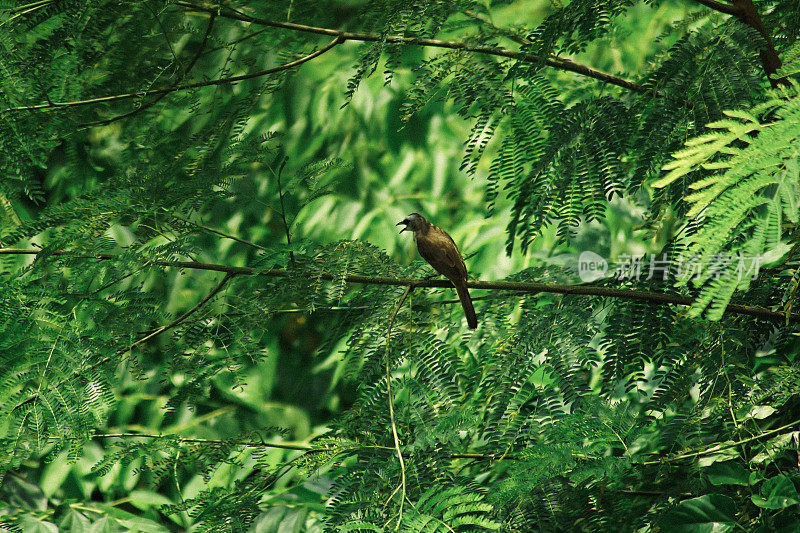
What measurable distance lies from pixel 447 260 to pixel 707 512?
45.4 inches

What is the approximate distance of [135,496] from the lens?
3.77 meters

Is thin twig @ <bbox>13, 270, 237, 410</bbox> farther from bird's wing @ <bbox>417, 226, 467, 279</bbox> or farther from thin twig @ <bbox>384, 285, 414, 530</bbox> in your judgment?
bird's wing @ <bbox>417, 226, 467, 279</bbox>

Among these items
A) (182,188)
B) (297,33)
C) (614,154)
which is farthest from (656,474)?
(297,33)

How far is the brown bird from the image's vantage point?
90.9 inches

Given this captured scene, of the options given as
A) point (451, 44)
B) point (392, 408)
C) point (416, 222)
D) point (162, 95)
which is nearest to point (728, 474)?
point (392, 408)

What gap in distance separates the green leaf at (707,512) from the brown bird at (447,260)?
33.5 inches

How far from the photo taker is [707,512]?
65.8 inches

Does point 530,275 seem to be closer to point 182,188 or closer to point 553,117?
point 553,117

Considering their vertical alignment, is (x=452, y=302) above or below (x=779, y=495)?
above

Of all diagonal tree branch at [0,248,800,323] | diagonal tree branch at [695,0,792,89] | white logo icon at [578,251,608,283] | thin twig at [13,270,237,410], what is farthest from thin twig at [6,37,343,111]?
white logo icon at [578,251,608,283]

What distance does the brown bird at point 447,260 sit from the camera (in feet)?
7.57

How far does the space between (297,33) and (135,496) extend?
8.95ft

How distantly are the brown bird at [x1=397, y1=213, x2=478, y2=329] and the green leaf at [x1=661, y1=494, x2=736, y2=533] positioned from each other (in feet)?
2.79

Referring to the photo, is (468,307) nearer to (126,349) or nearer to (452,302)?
(452,302)
